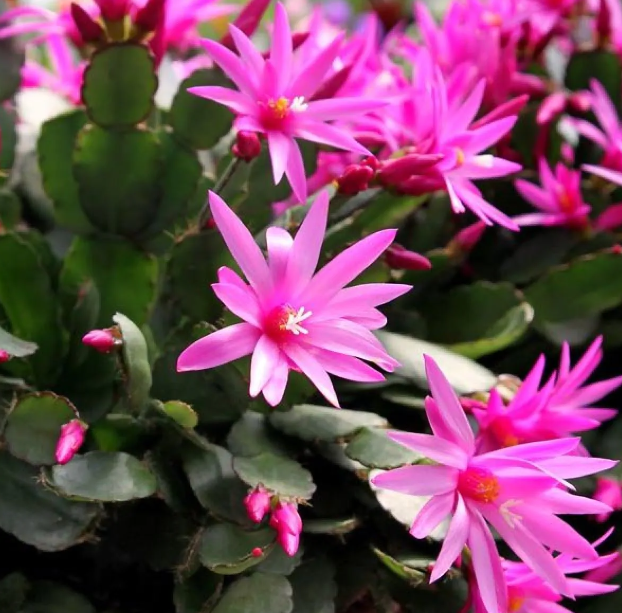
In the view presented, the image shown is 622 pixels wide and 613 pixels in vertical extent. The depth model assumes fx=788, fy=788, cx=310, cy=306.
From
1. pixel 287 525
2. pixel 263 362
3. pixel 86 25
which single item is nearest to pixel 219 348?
pixel 263 362

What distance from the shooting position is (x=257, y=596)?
0.56m

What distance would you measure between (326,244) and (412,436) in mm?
228

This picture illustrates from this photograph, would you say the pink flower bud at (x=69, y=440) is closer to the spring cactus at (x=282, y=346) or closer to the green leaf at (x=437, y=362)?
the spring cactus at (x=282, y=346)

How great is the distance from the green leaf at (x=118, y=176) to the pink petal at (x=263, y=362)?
0.26 metres

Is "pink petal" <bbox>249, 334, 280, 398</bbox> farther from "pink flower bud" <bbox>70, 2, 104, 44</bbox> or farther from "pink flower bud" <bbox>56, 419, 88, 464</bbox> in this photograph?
"pink flower bud" <bbox>70, 2, 104, 44</bbox>

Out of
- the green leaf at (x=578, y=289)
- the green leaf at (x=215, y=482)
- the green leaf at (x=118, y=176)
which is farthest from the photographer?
the green leaf at (x=578, y=289)

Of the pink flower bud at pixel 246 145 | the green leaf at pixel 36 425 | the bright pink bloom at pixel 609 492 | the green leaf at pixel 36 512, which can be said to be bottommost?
the green leaf at pixel 36 512

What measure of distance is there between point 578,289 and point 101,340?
500 mm

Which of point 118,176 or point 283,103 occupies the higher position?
point 283,103

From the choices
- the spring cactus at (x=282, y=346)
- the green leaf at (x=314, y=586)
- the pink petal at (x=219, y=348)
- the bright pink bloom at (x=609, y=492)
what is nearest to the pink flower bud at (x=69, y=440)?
the spring cactus at (x=282, y=346)

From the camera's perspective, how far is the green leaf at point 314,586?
2.01 feet

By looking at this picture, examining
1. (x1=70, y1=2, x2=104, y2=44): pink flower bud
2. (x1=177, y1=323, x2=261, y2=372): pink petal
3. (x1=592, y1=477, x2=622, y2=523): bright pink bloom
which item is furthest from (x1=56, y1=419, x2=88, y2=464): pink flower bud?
(x1=592, y1=477, x2=622, y2=523): bright pink bloom

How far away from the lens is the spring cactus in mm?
532

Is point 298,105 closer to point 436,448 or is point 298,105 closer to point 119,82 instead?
point 119,82
